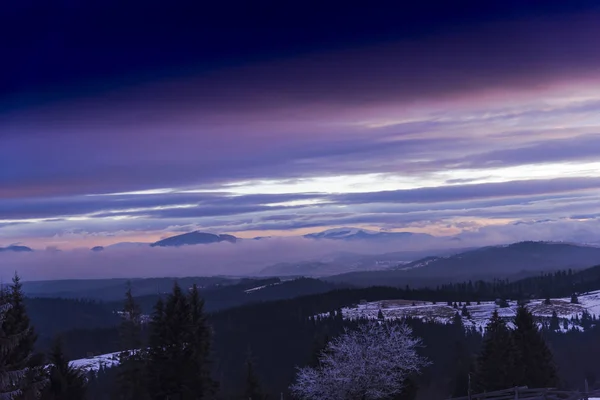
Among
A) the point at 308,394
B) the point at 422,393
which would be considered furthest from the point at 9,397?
the point at 422,393

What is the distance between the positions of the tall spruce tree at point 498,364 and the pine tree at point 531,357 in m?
0.89

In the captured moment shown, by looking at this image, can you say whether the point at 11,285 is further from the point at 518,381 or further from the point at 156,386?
the point at 518,381

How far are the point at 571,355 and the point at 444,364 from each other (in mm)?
33677

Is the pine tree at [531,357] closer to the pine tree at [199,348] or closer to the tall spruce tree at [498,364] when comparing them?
the tall spruce tree at [498,364]

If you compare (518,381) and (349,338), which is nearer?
(349,338)

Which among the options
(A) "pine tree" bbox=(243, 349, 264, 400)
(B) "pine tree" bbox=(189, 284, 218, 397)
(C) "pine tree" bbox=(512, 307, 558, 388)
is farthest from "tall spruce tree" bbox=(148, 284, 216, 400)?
(C) "pine tree" bbox=(512, 307, 558, 388)

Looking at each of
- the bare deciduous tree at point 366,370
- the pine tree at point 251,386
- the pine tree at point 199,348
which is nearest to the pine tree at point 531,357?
the bare deciduous tree at point 366,370

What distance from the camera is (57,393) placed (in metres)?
43.9

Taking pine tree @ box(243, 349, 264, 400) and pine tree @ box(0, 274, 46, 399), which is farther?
pine tree @ box(243, 349, 264, 400)

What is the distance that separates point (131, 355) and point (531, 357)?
35695mm

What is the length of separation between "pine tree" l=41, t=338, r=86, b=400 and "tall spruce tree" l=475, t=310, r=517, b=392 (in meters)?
32.8

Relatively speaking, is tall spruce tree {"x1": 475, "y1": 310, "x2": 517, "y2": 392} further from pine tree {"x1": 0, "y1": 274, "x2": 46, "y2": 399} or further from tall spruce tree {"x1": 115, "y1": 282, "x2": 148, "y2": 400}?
pine tree {"x1": 0, "y1": 274, "x2": 46, "y2": 399}

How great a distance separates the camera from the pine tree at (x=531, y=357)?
2325 inches

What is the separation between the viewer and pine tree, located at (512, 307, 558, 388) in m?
59.1
